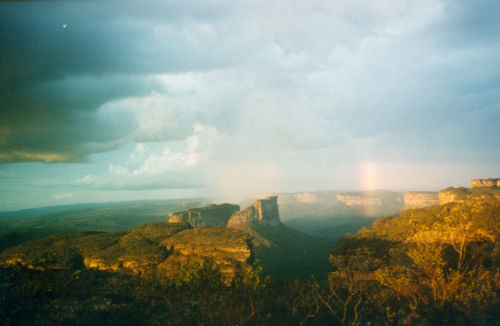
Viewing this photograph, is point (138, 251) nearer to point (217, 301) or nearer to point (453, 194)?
point (217, 301)

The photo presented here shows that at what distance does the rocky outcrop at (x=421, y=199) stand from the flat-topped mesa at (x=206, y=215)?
5195 inches

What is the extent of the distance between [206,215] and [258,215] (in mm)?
29081

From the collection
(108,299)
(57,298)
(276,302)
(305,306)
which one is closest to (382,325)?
(305,306)

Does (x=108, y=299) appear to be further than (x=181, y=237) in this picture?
No

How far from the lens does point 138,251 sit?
22938mm

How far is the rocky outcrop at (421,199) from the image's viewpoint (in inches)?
6161

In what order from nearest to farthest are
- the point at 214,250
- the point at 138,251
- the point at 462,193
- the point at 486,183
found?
1. the point at 138,251
2. the point at 214,250
3. the point at 462,193
4. the point at 486,183

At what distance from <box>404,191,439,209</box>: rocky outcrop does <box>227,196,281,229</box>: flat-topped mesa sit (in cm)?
10681

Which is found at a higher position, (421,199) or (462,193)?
(462,193)

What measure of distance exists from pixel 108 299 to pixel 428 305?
20.9 metres

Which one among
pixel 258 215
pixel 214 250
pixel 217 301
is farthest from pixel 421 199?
pixel 217 301

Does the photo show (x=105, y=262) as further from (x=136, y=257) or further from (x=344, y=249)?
(x=344, y=249)

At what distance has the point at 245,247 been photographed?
23547 mm

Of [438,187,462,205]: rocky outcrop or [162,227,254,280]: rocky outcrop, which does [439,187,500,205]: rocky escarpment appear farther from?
[162,227,254,280]: rocky outcrop
